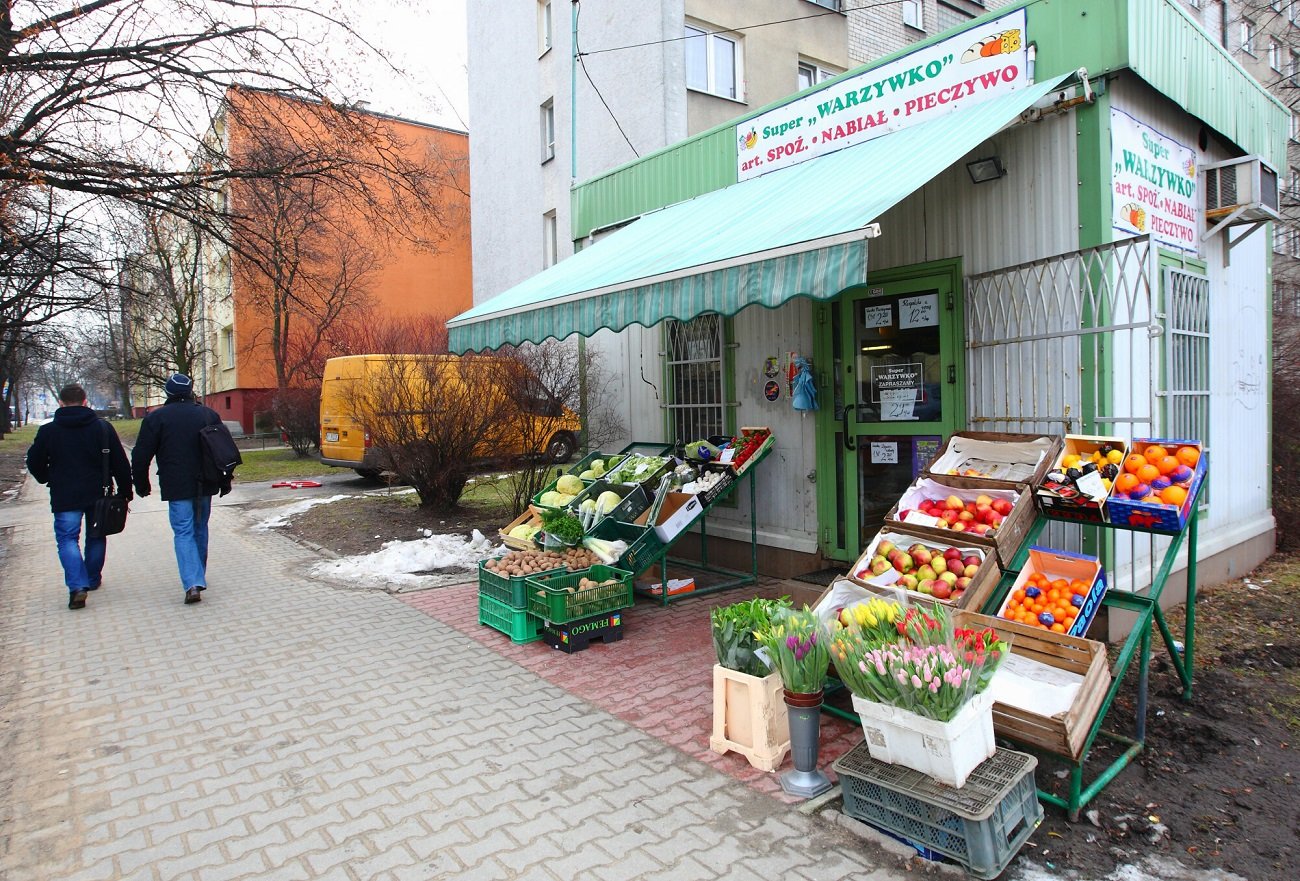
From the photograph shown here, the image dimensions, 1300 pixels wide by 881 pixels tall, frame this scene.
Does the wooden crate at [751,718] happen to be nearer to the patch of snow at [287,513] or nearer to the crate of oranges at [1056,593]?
the crate of oranges at [1056,593]

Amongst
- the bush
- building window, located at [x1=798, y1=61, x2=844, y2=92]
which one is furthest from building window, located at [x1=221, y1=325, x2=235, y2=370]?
building window, located at [x1=798, y1=61, x2=844, y2=92]

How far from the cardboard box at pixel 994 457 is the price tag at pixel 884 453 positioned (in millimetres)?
1018

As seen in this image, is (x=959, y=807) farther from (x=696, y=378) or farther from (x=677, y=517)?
(x=696, y=378)

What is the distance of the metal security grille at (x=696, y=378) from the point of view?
7.50m

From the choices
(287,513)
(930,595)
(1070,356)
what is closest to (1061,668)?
(930,595)

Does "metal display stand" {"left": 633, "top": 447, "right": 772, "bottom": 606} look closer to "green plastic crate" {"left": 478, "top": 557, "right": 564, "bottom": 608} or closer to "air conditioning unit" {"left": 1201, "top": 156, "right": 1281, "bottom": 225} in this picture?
"green plastic crate" {"left": 478, "top": 557, "right": 564, "bottom": 608}

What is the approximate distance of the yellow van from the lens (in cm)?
963

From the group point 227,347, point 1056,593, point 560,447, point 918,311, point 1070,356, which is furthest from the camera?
point 227,347

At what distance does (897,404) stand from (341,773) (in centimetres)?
436

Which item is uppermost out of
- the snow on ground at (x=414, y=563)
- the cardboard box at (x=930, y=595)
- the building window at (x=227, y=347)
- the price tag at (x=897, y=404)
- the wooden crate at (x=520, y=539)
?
the building window at (x=227, y=347)

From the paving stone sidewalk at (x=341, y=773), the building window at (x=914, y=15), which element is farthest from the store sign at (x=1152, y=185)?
the building window at (x=914, y=15)

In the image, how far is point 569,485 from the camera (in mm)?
7242

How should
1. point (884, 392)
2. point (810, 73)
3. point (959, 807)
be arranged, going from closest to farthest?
point (959, 807)
point (884, 392)
point (810, 73)

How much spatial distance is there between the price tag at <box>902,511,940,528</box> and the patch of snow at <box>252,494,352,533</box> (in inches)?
359
